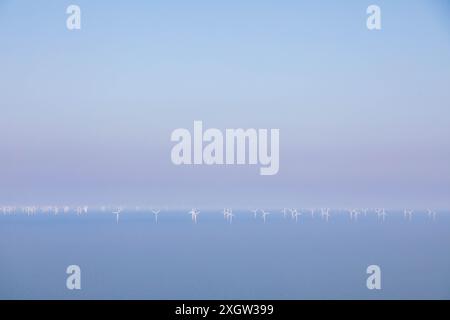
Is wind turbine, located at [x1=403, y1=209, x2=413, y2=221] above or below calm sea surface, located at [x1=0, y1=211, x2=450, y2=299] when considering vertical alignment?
above

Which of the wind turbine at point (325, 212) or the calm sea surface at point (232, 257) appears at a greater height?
the wind turbine at point (325, 212)

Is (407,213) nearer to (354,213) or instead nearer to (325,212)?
(354,213)

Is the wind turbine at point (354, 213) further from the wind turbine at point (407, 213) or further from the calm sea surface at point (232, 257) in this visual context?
the wind turbine at point (407, 213)

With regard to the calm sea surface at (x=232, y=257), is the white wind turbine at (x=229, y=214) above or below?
above

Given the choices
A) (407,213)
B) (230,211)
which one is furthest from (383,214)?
(230,211)

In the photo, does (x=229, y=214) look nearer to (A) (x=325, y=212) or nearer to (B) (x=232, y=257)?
(B) (x=232, y=257)

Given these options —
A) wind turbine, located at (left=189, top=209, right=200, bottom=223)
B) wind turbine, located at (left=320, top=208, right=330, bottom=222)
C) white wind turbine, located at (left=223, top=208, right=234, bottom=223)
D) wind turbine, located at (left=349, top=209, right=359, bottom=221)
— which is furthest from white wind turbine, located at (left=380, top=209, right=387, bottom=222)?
wind turbine, located at (left=189, top=209, right=200, bottom=223)

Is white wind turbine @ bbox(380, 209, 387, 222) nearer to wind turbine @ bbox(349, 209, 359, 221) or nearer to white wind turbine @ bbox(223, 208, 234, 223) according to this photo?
wind turbine @ bbox(349, 209, 359, 221)

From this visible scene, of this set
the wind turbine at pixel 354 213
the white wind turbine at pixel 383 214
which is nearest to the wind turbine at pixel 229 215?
the wind turbine at pixel 354 213

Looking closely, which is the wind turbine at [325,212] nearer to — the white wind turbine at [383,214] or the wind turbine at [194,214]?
the white wind turbine at [383,214]

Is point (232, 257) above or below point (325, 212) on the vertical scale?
below

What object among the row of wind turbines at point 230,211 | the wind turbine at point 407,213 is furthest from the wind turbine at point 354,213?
the wind turbine at point 407,213

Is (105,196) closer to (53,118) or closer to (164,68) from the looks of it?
(53,118)
